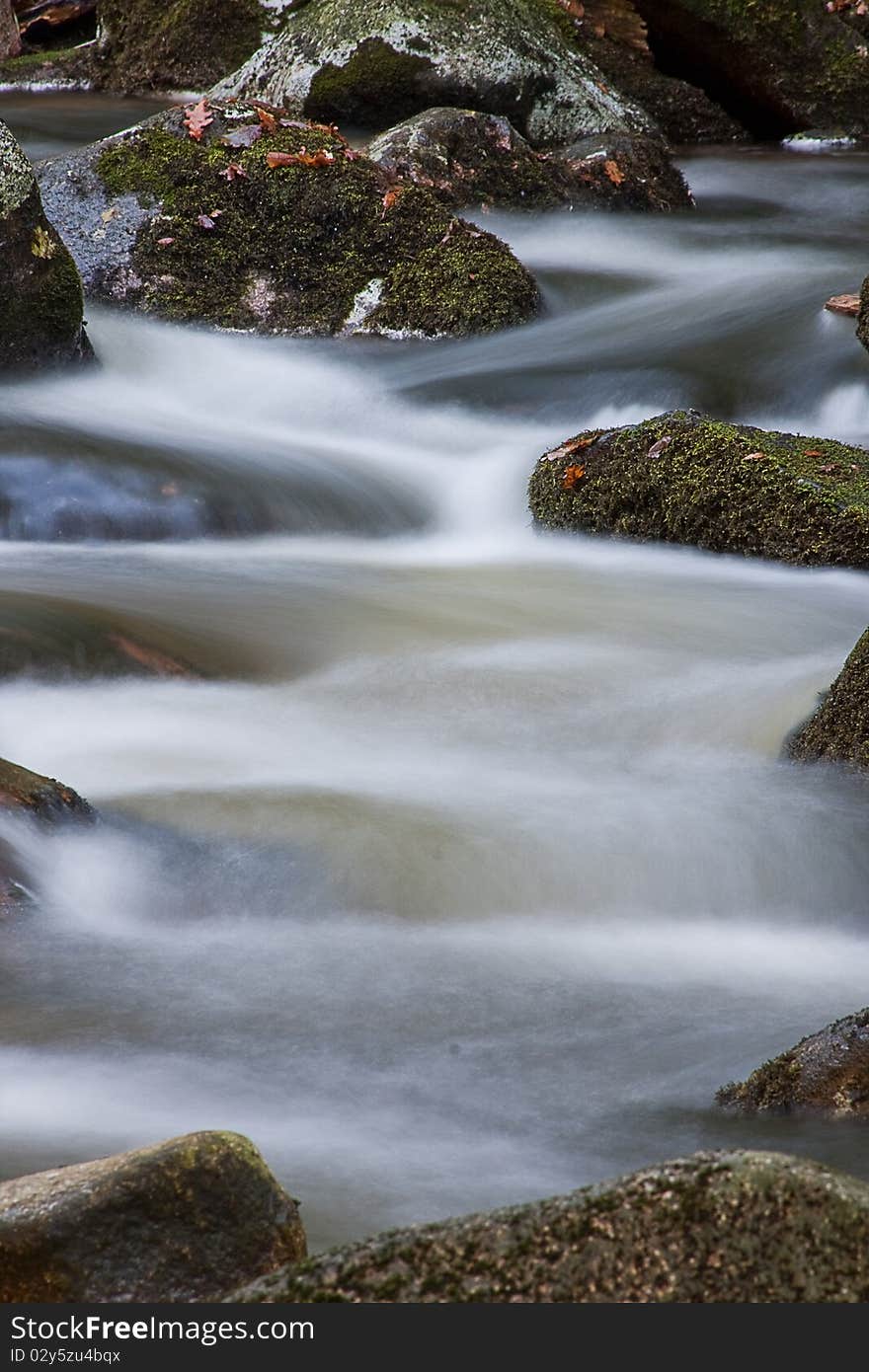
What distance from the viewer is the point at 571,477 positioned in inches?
285

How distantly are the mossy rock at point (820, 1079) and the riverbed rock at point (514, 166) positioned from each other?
8556mm

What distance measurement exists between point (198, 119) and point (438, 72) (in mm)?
3663

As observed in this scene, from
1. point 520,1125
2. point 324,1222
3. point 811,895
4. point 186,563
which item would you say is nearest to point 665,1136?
point 520,1125

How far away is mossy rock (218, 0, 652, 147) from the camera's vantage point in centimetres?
1278

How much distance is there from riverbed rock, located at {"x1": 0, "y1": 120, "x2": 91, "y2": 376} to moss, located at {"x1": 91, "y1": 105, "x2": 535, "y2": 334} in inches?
44.5

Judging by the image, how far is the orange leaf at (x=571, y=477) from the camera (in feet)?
23.7

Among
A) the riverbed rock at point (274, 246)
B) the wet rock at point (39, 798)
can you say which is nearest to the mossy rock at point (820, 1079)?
the wet rock at point (39, 798)

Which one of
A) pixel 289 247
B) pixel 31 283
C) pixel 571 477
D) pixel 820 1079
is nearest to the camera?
pixel 820 1079

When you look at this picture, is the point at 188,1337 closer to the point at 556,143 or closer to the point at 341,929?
the point at 341,929

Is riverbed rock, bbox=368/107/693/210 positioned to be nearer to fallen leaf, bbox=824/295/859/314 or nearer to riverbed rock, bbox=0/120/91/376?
riverbed rock, bbox=0/120/91/376

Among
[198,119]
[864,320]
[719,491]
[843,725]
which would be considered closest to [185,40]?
[198,119]

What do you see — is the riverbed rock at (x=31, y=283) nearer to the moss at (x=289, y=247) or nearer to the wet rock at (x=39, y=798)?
the moss at (x=289, y=247)

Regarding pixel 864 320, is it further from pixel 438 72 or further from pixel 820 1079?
pixel 438 72

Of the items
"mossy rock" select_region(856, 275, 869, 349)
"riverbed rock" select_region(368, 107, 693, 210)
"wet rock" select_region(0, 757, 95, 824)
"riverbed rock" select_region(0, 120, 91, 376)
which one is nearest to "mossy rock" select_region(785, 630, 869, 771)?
"wet rock" select_region(0, 757, 95, 824)
